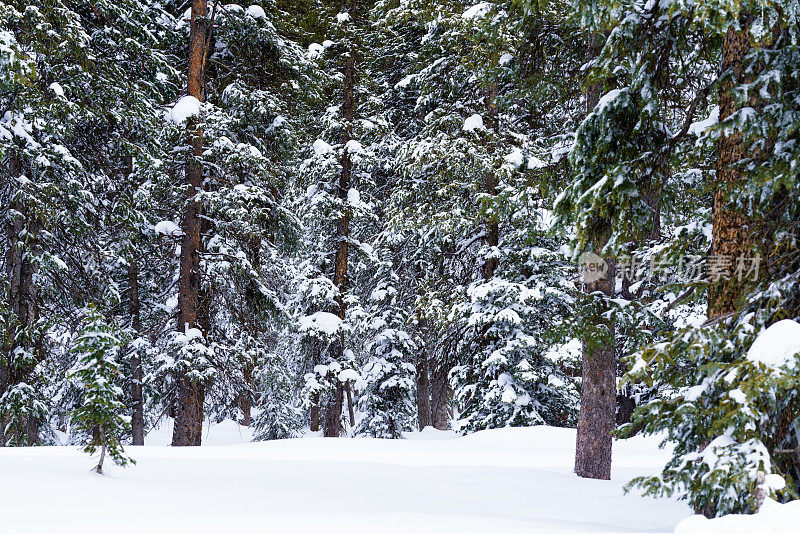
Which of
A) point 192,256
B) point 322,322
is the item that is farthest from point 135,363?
point 192,256

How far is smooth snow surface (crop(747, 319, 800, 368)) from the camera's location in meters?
4.10

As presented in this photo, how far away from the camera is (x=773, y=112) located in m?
4.77

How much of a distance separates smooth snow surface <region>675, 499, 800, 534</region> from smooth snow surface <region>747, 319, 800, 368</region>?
835mm

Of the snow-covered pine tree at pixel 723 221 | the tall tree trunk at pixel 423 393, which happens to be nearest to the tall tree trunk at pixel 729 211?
the snow-covered pine tree at pixel 723 221

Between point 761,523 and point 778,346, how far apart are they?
3.63 ft

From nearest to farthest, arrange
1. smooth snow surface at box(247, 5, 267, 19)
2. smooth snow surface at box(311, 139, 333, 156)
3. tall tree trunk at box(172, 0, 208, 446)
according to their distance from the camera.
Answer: tall tree trunk at box(172, 0, 208, 446)
smooth snow surface at box(247, 5, 267, 19)
smooth snow surface at box(311, 139, 333, 156)

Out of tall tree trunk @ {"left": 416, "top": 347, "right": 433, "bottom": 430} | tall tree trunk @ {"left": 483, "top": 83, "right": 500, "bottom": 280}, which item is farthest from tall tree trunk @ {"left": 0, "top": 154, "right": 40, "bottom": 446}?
tall tree trunk @ {"left": 416, "top": 347, "right": 433, "bottom": 430}

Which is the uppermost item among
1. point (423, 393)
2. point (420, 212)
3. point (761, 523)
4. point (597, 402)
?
point (420, 212)

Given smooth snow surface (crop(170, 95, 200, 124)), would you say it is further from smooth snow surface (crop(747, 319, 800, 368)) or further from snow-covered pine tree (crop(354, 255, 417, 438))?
smooth snow surface (crop(747, 319, 800, 368))

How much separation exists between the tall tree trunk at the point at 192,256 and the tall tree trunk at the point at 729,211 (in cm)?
1042

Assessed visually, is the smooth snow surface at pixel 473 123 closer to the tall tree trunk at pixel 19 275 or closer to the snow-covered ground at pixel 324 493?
the snow-covered ground at pixel 324 493

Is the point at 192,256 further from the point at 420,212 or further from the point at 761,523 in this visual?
the point at 761,523

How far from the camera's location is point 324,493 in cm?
714

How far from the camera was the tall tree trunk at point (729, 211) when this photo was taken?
5039 millimetres
